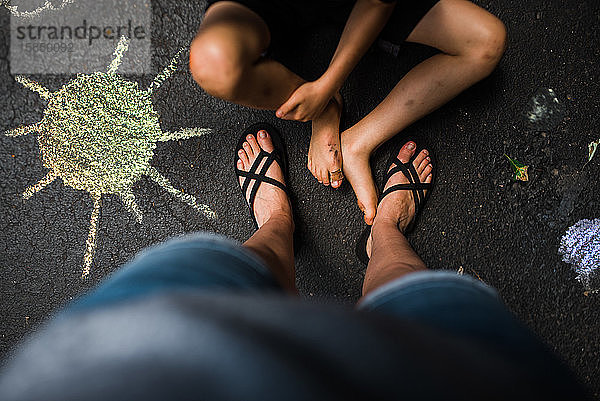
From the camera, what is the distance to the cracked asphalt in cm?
133

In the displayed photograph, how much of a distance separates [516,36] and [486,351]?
1.14m

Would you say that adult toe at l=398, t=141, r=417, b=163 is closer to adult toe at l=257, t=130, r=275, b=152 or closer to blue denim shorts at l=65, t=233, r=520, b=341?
adult toe at l=257, t=130, r=275, b=152

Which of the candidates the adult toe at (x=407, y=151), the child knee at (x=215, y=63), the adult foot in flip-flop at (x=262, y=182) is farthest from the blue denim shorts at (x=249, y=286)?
the adult toe at (x=407, y=151)

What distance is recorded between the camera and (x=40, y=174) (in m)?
1.39

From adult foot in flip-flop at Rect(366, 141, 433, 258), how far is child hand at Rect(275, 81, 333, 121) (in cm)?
38

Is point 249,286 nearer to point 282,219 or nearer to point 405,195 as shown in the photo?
point 282,219

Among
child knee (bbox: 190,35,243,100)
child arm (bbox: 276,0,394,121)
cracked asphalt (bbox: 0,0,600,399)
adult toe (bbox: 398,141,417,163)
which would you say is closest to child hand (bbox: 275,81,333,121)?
child arm (bbox: 276,0,394,121)

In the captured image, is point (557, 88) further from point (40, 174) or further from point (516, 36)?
point (40, 174)

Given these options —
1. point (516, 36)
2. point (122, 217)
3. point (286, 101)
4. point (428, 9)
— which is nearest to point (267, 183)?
point (286, 101)

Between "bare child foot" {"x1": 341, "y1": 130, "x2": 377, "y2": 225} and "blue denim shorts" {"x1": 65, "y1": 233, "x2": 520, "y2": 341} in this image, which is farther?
"bare child foot" {"x1": 341, "y1": 130, "x2": 377, "y2": 225}

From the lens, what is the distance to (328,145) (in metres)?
1.32

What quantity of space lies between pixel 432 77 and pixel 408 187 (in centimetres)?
35

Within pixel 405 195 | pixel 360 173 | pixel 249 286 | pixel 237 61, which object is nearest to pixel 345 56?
pixel 237 61

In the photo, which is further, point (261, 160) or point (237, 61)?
point (261, 160)
